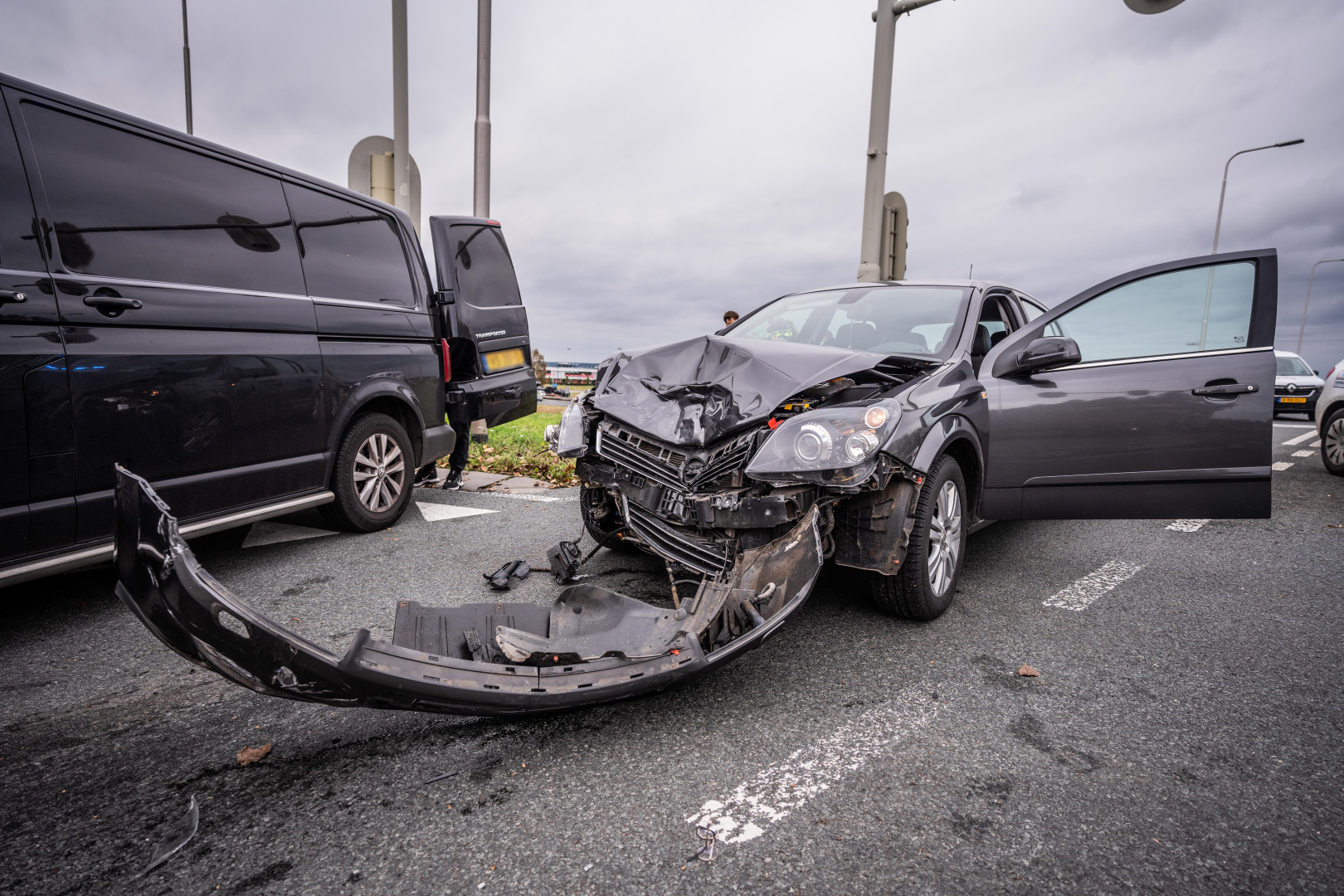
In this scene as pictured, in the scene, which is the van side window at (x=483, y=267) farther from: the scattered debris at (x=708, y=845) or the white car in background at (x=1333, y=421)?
the white car in background at (x=1333, y=421)

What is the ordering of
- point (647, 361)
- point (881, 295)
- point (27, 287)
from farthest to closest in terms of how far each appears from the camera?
1. point (881, 295)
2. point (647, 361)
3. point (27, 287)

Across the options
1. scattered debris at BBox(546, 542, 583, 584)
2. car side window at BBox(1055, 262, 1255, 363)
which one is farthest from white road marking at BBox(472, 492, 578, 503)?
car side window at BBox(1055, 262, 1255, 363)

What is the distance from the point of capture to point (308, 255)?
3.75 meters

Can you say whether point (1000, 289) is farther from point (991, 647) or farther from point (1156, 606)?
point (991, 647)

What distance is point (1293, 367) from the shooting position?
577 inches

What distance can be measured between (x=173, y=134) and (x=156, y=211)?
17.6 inches

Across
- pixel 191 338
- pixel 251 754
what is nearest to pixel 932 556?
pixel 251 754

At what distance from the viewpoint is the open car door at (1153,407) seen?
137 inches

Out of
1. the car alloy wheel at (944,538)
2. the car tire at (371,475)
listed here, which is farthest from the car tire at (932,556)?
the car tire at (371,475)

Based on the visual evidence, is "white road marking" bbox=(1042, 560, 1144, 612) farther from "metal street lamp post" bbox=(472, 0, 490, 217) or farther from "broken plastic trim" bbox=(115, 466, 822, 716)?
"metal street lamp post" bbox=(472, 0, 490, 217)

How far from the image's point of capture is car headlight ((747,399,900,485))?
94.8 inches

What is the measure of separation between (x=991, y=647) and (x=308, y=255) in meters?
3.96

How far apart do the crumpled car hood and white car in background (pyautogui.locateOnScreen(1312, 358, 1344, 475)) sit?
24.0ft

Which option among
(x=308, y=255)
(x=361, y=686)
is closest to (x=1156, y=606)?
(x=361, y=686)
